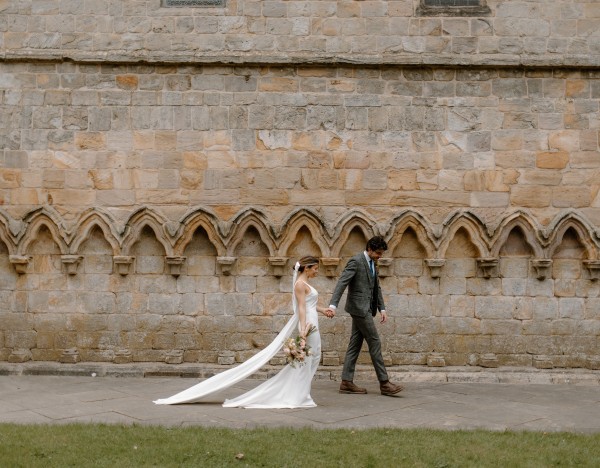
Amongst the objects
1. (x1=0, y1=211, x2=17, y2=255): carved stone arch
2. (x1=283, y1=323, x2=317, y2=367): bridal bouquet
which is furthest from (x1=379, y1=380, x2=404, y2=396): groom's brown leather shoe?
(x1=0, y1=211, x2=17, y2=255): carved stone arch

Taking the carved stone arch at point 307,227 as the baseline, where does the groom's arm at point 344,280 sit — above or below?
below

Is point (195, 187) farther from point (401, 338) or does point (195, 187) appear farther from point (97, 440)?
point (97, 440)

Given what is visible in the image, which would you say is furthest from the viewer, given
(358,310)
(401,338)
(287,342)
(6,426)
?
(401,338)

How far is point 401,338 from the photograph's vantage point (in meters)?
10.1

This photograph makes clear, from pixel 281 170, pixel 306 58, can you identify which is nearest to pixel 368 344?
pixel 281 170

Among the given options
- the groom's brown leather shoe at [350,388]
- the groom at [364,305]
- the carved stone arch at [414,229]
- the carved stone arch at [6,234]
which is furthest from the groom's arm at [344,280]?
the carved stone arch at [6,234]

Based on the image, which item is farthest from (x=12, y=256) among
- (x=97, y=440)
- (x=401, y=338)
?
(x=401, y=338)

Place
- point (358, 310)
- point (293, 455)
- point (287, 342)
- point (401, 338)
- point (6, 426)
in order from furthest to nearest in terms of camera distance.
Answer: point (401, 338)
point (358, 310)
point (287, 342)
point (6, 426)
point (293, 455)

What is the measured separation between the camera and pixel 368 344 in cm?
855

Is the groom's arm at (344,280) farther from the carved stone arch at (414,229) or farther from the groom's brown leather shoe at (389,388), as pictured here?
the carved stone arch at (414,229)

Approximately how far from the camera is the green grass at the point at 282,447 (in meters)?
5.61

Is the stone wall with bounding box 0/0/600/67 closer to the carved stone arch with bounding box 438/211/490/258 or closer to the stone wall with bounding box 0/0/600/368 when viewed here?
the stone wall with bounding box 0/0/600/368

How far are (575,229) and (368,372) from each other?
11.6 ft

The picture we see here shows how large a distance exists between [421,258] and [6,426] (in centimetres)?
584
